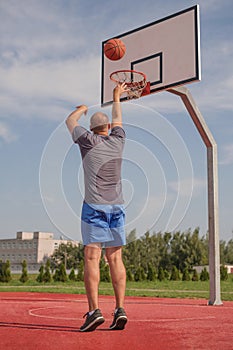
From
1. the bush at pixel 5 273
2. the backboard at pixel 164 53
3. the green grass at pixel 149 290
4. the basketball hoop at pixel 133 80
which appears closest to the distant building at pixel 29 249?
the bush at pixel 5 273

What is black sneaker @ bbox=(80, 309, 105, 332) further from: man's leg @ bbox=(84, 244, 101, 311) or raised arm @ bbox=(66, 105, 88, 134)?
raised arm @ bbox=(66, 105, 88, 134)

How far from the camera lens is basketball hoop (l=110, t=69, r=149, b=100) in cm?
808

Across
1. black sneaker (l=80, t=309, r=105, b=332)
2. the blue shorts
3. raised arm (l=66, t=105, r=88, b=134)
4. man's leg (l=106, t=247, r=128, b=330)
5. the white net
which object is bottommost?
black sneaker (l=80, t=309, r=105, b=332)

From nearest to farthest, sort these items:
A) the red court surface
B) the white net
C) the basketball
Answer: the red court surface → the basketball → the white net

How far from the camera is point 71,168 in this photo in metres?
5.38

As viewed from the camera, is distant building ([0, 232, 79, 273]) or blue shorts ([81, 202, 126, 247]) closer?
blue shorts ([81, 202, 126, 247])

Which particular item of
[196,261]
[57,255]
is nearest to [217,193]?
[196,261]

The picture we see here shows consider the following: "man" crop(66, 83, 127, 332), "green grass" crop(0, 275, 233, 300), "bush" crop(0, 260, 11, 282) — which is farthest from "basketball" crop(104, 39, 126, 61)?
"bush" crop(0, 260, 11, 282)

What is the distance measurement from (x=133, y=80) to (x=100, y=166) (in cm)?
441

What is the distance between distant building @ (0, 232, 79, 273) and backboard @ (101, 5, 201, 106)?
90.0 m

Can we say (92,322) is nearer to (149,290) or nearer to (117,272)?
(117,272)

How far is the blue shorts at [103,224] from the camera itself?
13.3ft

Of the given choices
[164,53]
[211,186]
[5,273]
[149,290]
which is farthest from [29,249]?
[211,186]

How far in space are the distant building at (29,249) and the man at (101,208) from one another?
94.7 metres
